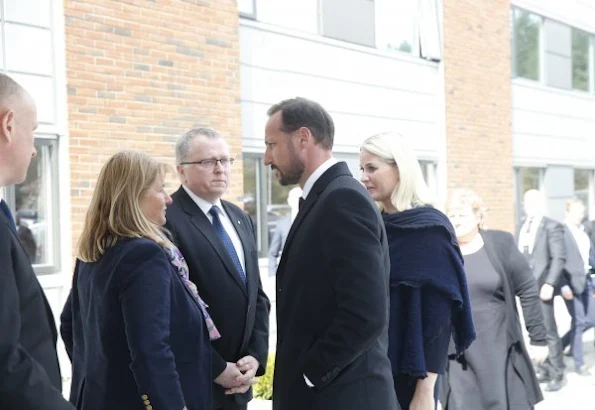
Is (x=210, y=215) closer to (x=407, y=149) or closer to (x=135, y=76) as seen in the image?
(x=407, y=149)

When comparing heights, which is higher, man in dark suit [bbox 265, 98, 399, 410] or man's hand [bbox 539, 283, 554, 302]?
man in dark suit [bbox 265, 98, 399, 410]

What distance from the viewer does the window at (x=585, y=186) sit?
20047mm

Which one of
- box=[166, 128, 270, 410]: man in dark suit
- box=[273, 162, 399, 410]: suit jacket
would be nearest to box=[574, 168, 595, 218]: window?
box=[166, 128, 270, 410]: man in dark suit

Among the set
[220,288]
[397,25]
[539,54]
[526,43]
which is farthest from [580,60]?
[220,288]

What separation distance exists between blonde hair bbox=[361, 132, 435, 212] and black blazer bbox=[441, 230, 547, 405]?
4.68ft

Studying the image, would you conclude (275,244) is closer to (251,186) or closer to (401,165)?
(251,186)

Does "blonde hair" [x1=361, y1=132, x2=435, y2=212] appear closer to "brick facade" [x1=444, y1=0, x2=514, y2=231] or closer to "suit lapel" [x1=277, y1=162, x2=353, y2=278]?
"suit lapel" [x1=277, y1=162, x2=353, y2=278]

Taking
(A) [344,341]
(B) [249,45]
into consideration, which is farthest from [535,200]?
(A) [344,341]

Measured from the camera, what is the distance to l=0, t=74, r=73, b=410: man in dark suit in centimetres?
213

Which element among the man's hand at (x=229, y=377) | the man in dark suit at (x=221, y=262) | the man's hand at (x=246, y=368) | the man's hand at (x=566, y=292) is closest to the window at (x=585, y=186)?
the man's hand at (x=566, y=292)

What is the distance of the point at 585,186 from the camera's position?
20547mm

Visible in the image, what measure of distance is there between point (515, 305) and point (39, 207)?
502 centimetres

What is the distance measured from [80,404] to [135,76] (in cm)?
595

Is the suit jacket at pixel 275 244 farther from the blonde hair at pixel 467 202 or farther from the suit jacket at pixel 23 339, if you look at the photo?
the suit jacket at pixel 23 339
